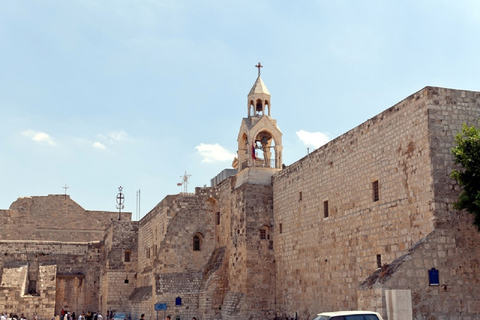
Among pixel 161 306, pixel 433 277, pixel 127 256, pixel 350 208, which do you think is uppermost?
pixel 350 208

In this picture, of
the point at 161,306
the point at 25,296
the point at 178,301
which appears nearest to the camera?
the point at 161,306

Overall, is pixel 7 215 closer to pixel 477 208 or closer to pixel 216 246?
pixel 216 246

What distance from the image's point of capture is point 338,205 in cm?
1869

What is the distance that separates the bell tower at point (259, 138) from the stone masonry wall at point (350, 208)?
149 centimetres

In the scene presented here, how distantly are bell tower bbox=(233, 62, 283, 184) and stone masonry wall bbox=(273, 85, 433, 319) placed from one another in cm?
149

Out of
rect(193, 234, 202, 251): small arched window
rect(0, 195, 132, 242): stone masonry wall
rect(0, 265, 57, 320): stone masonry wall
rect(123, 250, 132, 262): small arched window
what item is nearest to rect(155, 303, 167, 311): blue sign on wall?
rect(193, 234, 202, 251): small arched window

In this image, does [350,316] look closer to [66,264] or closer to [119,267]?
[119,267]

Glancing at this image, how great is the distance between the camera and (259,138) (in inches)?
1010

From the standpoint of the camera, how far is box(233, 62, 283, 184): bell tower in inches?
969

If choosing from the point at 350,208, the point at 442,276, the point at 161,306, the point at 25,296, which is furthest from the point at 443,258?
the point at 25,296

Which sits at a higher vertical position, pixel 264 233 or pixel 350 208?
pixel 350 208

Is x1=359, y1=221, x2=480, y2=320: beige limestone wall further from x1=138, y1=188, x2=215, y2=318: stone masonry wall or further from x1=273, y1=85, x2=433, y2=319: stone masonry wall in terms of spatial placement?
x1=138, y1=188, x2=215, y2=318: stone masonry wall

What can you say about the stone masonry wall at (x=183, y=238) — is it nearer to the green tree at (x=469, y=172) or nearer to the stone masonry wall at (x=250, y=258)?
the stone masonry wall at (x=250, y=258)

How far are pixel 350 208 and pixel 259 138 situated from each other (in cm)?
846
